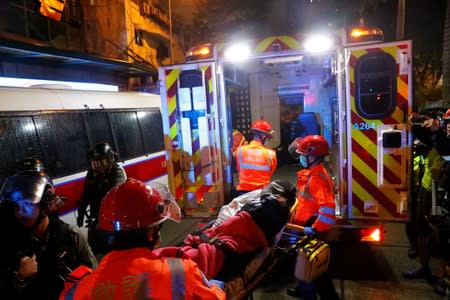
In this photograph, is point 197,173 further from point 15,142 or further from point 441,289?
point 441,289

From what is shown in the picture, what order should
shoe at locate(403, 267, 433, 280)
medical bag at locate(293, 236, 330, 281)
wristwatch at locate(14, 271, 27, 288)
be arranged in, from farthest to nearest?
shoe at locate(403, 267, 433, 280) < medical bag at locate(293, 236, 330, 281) < wristwatch at locate(14, 271, 27, 288)

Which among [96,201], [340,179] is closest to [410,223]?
[340,179]

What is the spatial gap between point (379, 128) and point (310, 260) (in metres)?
1.96

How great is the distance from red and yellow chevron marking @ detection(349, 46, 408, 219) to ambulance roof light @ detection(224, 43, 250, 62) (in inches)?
46.2

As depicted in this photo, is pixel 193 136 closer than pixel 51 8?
Yes

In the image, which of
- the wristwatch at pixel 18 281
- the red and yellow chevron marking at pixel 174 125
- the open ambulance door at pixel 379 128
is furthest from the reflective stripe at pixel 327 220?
the red and yellow chevron marking at pixel 174 125

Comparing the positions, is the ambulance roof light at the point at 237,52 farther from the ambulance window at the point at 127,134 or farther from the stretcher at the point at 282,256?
the ambulance window at the point at 127,134

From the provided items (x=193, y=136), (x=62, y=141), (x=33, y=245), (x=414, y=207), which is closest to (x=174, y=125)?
(x=193, y=136)

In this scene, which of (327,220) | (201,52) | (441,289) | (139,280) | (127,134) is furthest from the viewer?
(127,134)

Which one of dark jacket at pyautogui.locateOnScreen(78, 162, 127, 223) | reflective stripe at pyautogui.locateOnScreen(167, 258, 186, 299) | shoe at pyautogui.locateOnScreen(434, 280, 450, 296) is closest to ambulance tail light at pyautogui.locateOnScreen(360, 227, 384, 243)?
shoe at pyautogui.locateOnScreen(434, 280, 450, 296)

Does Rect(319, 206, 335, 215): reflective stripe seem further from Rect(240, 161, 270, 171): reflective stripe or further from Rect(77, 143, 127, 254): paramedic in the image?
Rect(77, 143, 127, 254): paramedic

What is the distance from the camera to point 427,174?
3.73m

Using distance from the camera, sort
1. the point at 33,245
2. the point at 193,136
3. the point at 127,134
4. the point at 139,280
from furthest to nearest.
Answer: the point at 127,134
the point at 193,136
the point at 33,245
the point at 139,280

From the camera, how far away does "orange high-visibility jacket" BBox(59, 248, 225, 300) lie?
131cm
